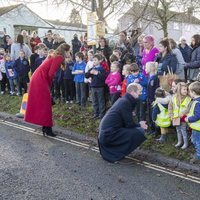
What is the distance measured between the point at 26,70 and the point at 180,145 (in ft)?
25.3

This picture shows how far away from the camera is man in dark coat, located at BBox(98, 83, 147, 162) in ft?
23.8

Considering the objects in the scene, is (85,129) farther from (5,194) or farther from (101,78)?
(5,194)

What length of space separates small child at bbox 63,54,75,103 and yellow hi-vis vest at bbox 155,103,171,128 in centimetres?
453

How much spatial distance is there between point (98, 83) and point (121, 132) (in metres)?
3.09

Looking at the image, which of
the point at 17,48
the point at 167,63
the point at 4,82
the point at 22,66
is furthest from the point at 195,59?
the point at 4,82

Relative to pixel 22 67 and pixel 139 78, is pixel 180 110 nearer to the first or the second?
pixel 139 78

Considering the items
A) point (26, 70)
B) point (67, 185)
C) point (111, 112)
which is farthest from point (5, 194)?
point (26, 70)

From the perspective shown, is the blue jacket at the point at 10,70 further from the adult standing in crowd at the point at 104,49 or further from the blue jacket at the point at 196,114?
the blue jacket at the point at 196,114

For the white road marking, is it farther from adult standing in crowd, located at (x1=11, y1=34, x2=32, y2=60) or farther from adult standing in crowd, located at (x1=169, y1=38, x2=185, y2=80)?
adult standing in crowd, located at (x1=11, y1=34, x2=32, y2=60)

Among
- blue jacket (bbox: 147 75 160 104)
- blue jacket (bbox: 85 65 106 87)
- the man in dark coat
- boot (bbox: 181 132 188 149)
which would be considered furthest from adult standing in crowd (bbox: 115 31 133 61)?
boot (bbox: 181 132 188 149)

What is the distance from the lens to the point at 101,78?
10.1m

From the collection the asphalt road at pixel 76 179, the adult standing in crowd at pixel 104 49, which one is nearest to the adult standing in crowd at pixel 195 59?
the adult standing in crowd at pixel 104 49

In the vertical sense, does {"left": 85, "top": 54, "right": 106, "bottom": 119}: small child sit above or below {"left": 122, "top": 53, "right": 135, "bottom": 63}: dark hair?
below

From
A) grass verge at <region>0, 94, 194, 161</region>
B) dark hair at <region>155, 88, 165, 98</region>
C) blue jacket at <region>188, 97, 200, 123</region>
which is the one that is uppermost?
dark hair at <region>155, 88, 165, 98</region>
